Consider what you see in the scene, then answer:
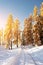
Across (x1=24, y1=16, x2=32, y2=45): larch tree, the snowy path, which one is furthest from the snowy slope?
(x1=24, y1=16, x2=32, y2=45): larch tree

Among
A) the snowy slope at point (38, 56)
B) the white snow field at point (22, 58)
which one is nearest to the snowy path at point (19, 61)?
the white snow field at point (22, 58)

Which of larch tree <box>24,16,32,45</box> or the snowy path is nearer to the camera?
the snowy path

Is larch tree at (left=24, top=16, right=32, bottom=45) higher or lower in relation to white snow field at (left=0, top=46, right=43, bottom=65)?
higher

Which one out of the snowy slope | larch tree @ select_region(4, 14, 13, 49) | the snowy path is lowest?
the snowy slope

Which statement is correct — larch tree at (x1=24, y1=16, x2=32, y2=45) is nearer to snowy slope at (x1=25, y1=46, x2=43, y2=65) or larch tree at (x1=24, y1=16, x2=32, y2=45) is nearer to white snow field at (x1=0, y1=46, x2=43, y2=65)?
snowy slope at (x1=25, y1=46, x2=43, y2=65)

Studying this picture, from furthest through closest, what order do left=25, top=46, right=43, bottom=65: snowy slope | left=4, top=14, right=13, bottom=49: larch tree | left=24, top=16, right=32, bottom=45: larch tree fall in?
left=24, top=16, right=32, bottom=45: larch tree → left=4, top=14, right=13, bottom=49: larch tree → left=25, top=46, right=43, bottom=65: snowy slope

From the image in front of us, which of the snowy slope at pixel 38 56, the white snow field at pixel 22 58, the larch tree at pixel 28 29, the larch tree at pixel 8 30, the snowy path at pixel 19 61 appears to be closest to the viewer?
the snowy path at pixel 19 61

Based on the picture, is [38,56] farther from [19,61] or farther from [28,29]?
[28,29]

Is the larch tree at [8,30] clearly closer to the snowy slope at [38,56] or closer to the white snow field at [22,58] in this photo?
the snowy slope at [38,56]

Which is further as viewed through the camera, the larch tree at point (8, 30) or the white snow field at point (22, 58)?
the larch tree at point (8, 30)

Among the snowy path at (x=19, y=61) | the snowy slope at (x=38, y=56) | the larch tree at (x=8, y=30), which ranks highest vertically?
the larch tree at (x=8, y=30)

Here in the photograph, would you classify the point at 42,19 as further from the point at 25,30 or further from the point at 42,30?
the point at 25,30

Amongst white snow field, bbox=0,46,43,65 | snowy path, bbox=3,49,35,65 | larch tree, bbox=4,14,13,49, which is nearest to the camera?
snowy path, bbox=3,49,35,65

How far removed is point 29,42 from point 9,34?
1080 centimetres
